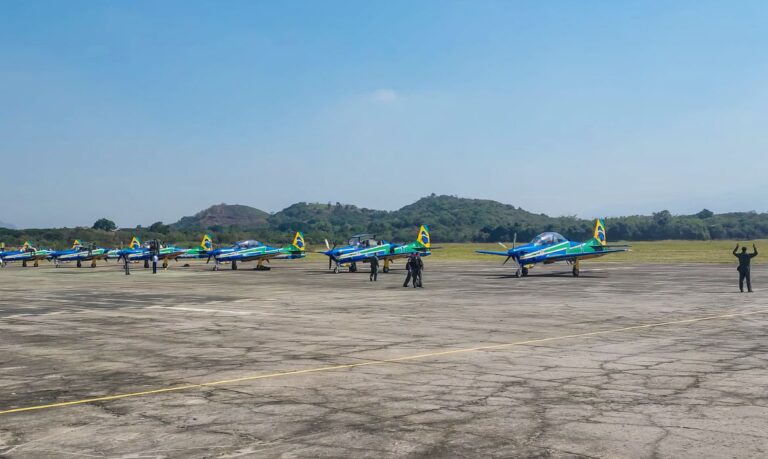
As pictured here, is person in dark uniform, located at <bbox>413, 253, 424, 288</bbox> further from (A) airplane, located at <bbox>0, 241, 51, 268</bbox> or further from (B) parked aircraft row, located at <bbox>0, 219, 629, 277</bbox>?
(A) airplane, located at <bbox>0, 241, 51, 268</bbox>

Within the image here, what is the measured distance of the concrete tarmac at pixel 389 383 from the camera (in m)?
6.75

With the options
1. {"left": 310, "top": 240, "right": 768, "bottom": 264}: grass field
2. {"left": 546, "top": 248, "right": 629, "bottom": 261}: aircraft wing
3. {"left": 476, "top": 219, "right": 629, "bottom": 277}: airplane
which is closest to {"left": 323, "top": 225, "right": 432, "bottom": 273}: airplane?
{"left": 310, "top": 240, "right": 768, "bottom": 264}: grass field

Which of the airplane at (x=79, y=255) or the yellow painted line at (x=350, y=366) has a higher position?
the airplane at (x=79, y=255)

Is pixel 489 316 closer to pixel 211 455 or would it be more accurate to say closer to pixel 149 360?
pixel 149 360

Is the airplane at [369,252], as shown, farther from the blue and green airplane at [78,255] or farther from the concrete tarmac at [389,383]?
the blue and green airplane at [78,255]

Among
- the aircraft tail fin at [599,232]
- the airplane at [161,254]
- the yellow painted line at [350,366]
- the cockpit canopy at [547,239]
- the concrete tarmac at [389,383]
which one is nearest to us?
the concrete tarmac at [389,383]

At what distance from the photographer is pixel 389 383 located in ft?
31.8

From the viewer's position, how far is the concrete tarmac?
22.1 ft

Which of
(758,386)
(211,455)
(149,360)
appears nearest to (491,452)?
(211,455)

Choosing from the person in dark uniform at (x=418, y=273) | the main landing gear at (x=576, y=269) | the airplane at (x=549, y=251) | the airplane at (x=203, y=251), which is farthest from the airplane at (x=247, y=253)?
Result: the main landing gear at (x=576, y=269)

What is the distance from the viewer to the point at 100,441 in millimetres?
6859

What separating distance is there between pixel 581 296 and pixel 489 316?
8156 millimetres

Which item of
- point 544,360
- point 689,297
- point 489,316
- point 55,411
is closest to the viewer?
point 55,411

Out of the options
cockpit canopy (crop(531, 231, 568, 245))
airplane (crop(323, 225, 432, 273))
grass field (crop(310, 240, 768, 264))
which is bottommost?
grass field (crop(310, 240, 768, 264))
